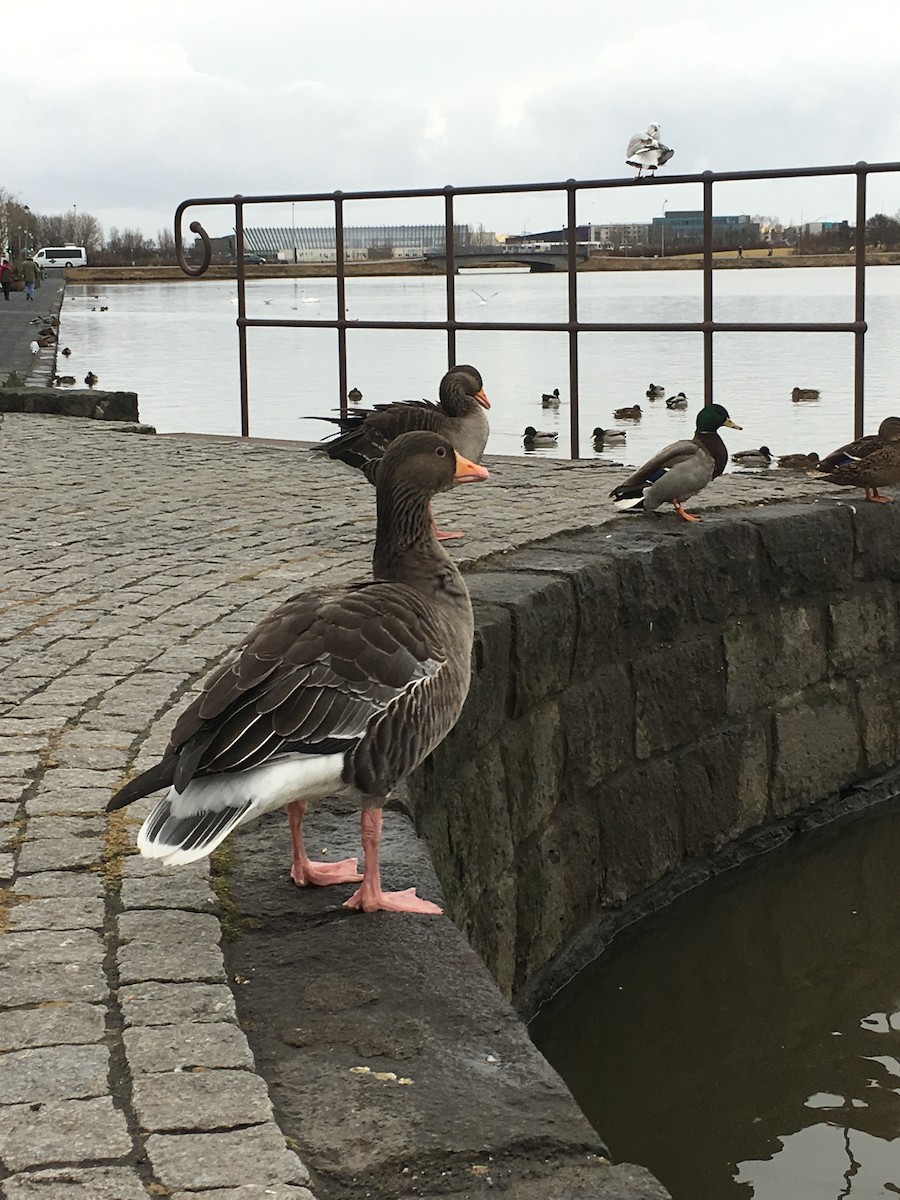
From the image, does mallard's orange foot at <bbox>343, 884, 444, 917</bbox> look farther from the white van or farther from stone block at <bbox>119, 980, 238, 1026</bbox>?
the white van

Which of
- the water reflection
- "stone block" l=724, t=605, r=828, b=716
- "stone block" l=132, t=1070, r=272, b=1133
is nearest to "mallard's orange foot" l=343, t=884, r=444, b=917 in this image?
"stone block" l=132, t=1070, r=272, b=1133

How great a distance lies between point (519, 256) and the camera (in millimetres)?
10523

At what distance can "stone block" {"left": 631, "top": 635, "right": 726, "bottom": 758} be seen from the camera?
671 cm

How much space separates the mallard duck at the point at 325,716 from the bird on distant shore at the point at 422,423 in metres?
4.12

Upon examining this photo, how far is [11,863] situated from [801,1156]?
2.48 meters

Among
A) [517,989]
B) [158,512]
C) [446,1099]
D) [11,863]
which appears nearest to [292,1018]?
[446,1099]

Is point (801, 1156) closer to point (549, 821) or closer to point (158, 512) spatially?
point (549, 821)

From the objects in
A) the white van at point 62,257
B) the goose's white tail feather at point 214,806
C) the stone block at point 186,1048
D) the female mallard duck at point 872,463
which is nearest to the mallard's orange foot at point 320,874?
the goose's white tail feather at point 214,806

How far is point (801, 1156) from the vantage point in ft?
15.3

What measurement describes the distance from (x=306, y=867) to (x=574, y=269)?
7.12 m

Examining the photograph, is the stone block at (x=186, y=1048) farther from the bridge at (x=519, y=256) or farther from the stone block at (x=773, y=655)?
the bridge at (x=519, y=256)

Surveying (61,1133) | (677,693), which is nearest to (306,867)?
(61,1133)

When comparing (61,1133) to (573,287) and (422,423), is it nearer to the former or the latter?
(422,423)

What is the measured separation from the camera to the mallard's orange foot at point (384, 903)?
352cm
